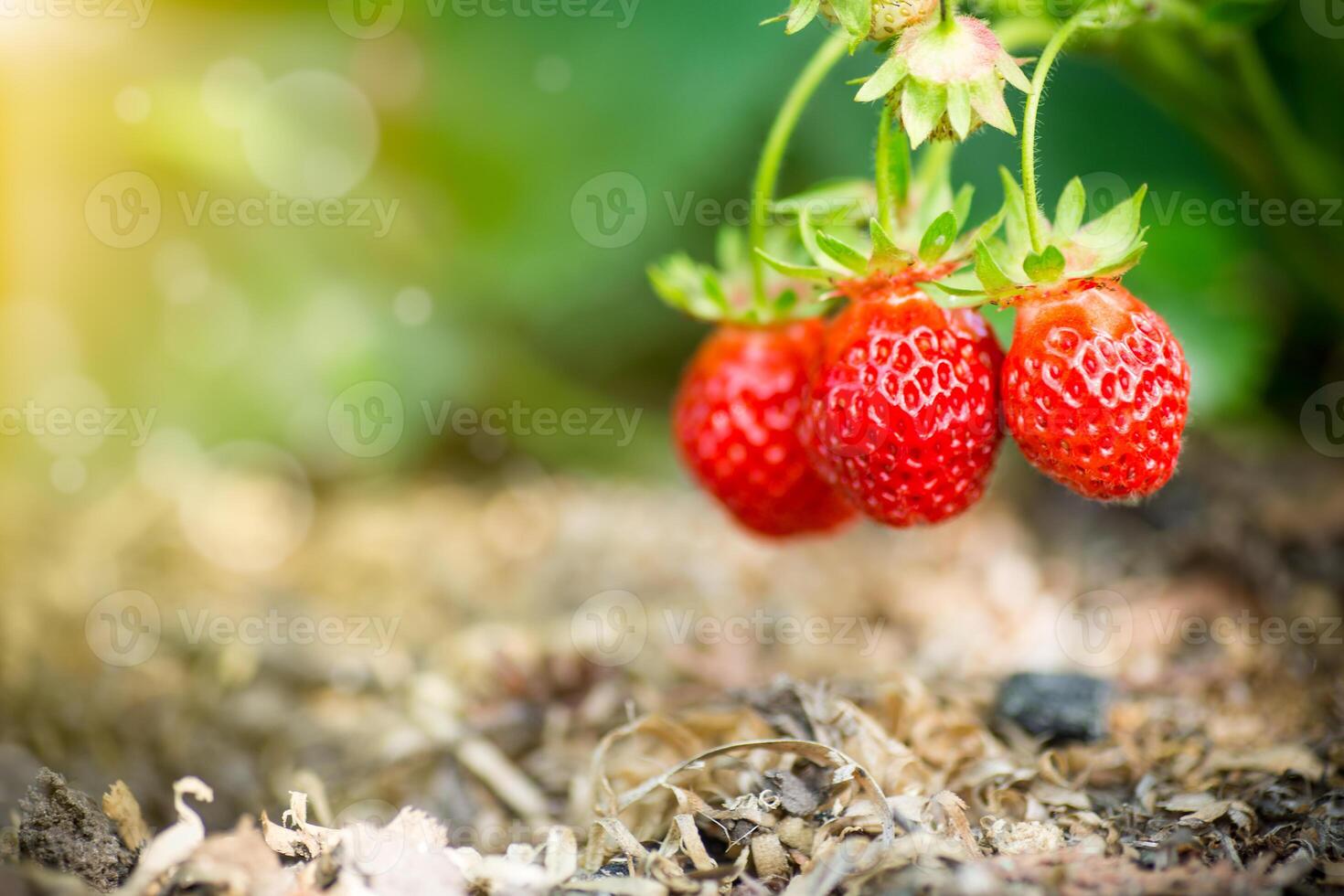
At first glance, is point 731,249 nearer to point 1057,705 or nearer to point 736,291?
point 736,291

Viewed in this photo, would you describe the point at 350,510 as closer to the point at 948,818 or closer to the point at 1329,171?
the point at 948,818

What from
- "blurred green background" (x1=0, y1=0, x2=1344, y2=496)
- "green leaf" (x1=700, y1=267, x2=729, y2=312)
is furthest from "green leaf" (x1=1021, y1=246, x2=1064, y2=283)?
"blurred green background" (x1=0, y1=0, x2=1344, y2=496)

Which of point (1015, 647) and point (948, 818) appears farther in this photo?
point (1015, 647)

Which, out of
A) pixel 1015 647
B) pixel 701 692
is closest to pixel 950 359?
pixel 701 692

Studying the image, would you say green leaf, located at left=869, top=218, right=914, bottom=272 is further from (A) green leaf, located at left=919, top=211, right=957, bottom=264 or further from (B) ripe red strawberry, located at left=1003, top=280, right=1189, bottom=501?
(B) ripe red strawberry, located at left=1003, top=280, right=1189, bottom=501

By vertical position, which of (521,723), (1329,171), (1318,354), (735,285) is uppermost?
(1329,171)

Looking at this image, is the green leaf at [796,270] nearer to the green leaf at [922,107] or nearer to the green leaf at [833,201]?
the green leaf at [833,201]
